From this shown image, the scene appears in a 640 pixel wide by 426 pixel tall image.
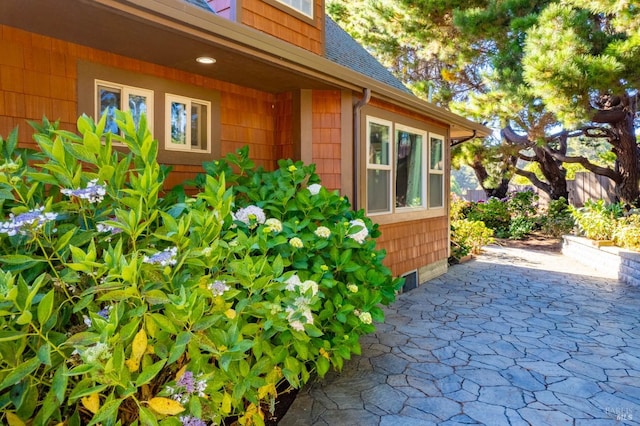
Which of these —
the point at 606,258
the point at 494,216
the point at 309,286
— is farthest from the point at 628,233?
the point at 309,286

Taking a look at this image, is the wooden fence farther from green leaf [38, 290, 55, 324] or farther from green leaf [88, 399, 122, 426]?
green leaf [38, 290, 55, 324]

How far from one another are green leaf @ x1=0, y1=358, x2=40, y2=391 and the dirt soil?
1073 cm

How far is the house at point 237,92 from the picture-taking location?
9.45ft

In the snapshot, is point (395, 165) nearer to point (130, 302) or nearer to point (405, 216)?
point (405, 216)

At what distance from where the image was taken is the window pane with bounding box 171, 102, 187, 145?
3.87 m

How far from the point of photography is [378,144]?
5.35m

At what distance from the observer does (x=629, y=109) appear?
841 cm

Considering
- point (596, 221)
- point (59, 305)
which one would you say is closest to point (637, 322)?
point (596, 221)

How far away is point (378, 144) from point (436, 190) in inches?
79.5

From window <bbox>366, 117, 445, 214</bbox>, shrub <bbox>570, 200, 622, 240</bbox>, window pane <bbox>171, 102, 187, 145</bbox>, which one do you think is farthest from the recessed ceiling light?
shrub <bbox>570, 200, 622, 240</bbox>

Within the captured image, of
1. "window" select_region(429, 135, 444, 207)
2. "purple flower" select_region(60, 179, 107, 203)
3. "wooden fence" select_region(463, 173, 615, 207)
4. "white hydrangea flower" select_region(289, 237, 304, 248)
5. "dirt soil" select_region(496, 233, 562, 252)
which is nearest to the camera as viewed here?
"purple flower" select_region(60, 179, 107, 203)

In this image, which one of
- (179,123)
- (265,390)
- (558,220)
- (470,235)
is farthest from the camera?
(558,220)

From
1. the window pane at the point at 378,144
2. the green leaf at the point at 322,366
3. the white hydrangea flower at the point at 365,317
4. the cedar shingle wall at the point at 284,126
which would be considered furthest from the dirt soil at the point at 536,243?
A: the green leaf at the point at 322,366

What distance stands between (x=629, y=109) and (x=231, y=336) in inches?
386
